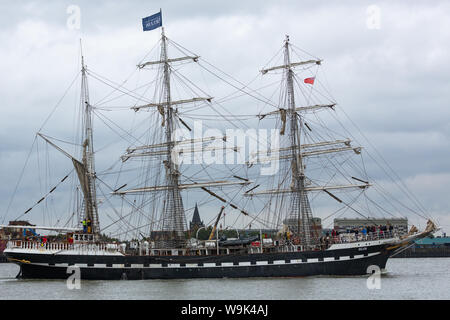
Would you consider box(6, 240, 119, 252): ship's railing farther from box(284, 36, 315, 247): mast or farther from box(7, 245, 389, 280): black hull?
box(284, 36, 315, 247): mast

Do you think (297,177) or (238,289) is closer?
(238,289)

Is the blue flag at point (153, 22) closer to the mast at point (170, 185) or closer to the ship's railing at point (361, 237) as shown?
the mast at point (170, 185)

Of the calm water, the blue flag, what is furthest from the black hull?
the blue flag

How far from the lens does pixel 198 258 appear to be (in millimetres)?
64188

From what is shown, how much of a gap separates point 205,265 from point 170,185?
402 inches

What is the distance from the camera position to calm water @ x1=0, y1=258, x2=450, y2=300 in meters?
47.2

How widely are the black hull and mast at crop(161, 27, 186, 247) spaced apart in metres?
4.43

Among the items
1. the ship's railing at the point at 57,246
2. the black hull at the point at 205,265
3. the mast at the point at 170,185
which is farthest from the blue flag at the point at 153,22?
the black hull at the point at 205,265

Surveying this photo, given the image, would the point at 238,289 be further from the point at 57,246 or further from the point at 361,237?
the point at 57,246

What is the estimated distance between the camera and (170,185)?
69.5 metres

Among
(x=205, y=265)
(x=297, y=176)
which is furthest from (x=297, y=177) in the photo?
(x=205, y=265)
